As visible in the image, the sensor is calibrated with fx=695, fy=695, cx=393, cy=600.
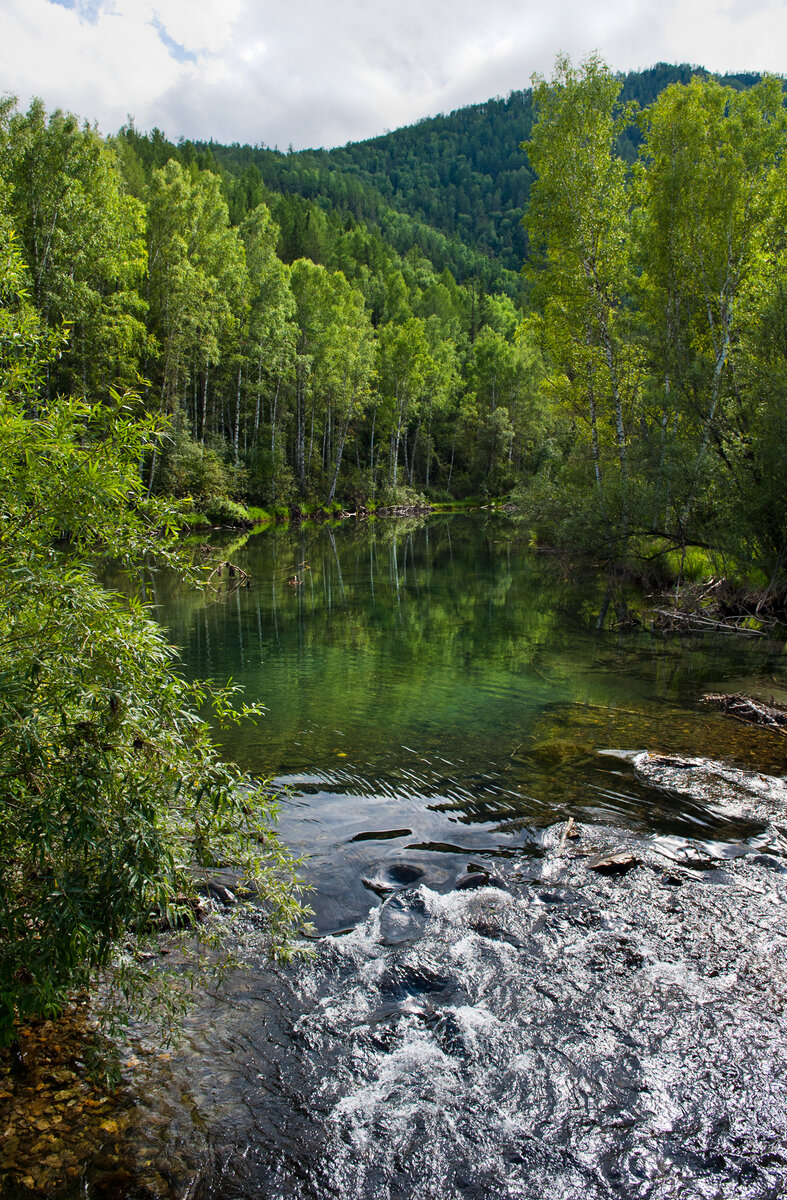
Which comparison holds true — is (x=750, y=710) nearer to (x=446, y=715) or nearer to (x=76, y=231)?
(x=446, y=715)

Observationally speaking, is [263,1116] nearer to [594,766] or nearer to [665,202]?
[594,766]

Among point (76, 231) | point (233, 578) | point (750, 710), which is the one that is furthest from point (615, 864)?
point (76, 231)

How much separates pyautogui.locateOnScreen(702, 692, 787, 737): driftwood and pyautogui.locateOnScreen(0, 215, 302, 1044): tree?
11.2 m

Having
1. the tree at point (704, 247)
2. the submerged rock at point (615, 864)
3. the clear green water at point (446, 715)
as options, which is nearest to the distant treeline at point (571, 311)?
the tree at point (704, 247)

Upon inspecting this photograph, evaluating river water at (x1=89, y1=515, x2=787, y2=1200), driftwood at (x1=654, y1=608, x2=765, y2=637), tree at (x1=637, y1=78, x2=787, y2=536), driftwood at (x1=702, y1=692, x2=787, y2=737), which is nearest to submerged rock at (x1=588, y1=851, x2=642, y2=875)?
river water at (x1=89, y1=515, x2=787, y2=1200)

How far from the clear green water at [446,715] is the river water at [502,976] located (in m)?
0.07

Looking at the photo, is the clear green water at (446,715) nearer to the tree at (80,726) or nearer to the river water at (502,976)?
the river water at (502,976)

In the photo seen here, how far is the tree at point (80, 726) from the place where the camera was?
4168 millimetres

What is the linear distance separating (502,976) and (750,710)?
931 centimetres

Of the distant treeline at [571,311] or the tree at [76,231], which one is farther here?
the tree at [76,231]

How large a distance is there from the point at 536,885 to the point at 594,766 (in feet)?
12.5

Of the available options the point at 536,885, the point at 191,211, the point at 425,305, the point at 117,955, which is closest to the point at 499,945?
the point at 536,885

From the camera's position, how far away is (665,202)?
27672mm

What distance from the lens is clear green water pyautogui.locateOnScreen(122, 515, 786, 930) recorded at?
30.8 feet
